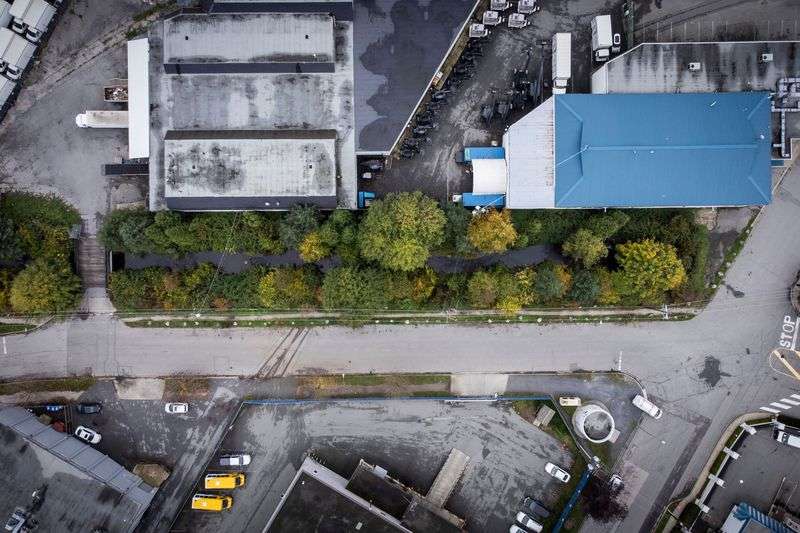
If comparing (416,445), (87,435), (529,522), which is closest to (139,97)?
(87,435)

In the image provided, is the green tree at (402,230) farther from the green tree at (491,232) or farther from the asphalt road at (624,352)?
the asphalt road at (624,352)

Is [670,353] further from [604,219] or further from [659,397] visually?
[604,219]

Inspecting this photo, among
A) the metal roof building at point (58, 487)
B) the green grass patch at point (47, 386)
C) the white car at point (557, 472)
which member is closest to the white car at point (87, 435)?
the metal roof building at point (58, 487)

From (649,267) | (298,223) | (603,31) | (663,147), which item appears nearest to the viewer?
(663,147)

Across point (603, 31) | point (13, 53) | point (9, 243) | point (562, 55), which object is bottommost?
point (9, 243)

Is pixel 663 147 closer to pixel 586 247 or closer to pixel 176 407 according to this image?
pixel 586 247
